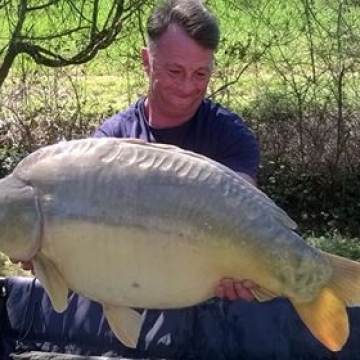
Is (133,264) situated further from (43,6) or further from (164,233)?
(43,6)

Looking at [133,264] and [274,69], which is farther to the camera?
[274,69]

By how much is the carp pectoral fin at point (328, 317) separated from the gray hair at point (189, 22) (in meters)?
0.78

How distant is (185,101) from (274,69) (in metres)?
4.08

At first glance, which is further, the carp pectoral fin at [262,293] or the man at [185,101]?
the man at [185,101]

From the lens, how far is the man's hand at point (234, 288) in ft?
6.80

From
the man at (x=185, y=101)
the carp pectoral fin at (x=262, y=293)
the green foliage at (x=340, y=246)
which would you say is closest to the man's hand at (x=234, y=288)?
the carp pectoral fin at (x=262, y=293)

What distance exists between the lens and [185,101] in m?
2.52

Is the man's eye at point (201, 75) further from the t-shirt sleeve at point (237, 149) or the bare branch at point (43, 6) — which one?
the bare branch at point (43, 6)

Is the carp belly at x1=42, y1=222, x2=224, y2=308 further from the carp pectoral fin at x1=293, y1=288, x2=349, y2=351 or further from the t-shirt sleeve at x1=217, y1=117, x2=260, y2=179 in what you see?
the t-shirt sleeve at x1=217, y1=117, x2=260, y2=179

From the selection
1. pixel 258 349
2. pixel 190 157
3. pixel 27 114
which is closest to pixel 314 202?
pixel 27 114

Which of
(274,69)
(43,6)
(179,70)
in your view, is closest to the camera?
(179,70)

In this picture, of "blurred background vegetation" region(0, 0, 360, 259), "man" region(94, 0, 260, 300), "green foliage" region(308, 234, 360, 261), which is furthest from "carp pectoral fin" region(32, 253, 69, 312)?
"blurred background vegetation" region(0, 0, 360, 259)

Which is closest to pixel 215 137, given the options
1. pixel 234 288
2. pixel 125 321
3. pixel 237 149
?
pixel 237 149

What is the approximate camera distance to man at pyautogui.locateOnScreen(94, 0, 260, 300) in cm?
247
